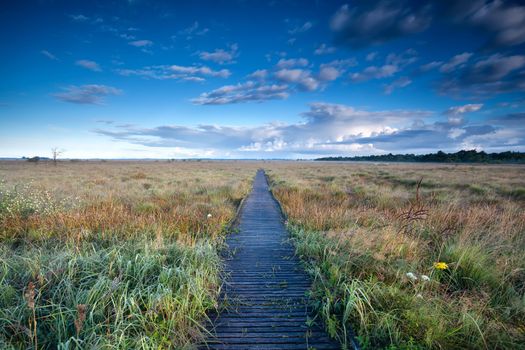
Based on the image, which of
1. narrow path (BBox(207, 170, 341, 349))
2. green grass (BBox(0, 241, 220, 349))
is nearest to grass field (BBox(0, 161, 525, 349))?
green grass (BBox(0, 241, 220, 349))

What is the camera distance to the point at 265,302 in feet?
15.4

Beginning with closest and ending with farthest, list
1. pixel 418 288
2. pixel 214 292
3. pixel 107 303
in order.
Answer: pixel 107 303, pixel 418 288, pixel 214 292

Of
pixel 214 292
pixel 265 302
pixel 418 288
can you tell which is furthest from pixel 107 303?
pixel 418 288

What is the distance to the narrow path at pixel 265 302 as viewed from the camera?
3.74 metres

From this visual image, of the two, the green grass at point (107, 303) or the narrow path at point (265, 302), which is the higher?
the green grass at point (107, 303)

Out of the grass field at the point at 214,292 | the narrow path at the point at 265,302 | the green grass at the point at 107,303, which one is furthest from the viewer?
the narrow path at the point at 265,302

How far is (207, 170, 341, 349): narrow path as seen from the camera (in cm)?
374

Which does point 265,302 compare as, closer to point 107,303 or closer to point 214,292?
point 214,292

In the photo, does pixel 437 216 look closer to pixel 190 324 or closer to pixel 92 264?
pixel 190 324

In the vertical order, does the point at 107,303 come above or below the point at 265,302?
above

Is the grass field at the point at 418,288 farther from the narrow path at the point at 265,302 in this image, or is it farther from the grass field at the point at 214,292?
the narrow path at the point at 265,302

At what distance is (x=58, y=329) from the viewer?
3.41 meters

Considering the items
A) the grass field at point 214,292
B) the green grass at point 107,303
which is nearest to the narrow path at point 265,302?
the grass field at point 214,292

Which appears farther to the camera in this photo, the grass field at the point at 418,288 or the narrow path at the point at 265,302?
the narrow path at the point at 265,302
